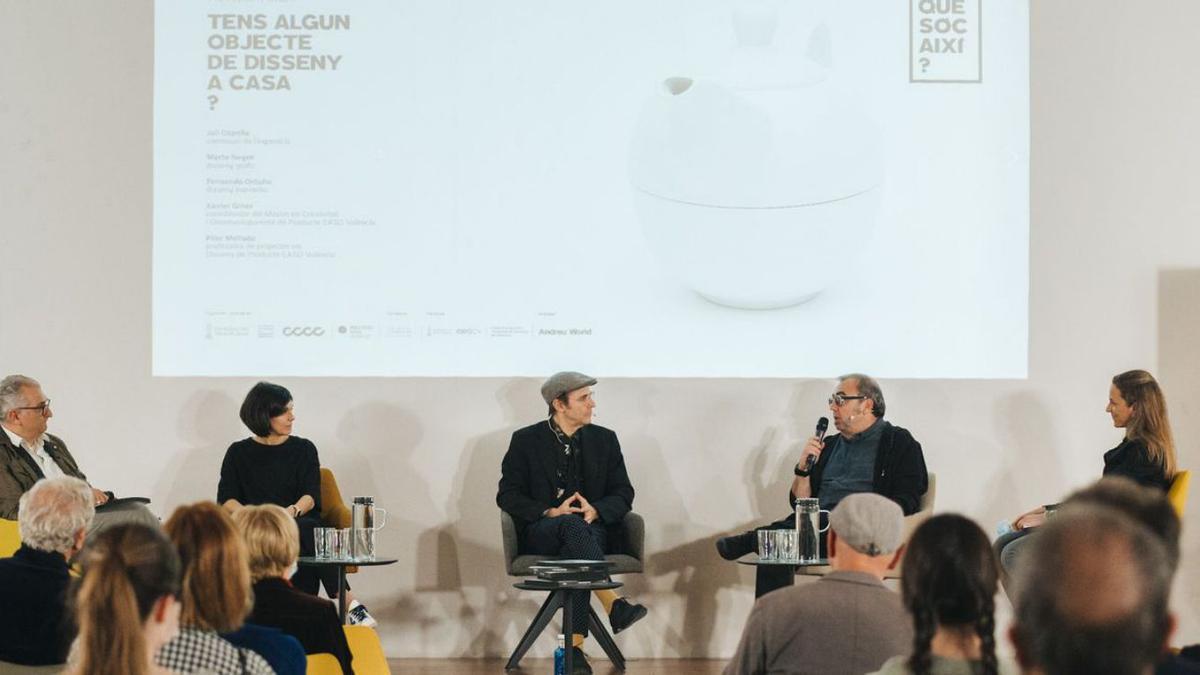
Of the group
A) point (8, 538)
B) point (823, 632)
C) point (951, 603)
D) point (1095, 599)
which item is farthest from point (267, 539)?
point (8, 538)

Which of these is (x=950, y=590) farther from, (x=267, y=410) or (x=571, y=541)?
(x=267, y=410)

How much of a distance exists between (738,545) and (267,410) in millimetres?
2037

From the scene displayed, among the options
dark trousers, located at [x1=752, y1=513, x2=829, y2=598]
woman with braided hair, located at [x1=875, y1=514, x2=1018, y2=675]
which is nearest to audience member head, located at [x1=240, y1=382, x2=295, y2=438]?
dark trousers, located at [x1=752, y1=513, x2=829, y2=598]

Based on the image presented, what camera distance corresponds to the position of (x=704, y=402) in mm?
6469

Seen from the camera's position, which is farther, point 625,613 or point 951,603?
point 625,613

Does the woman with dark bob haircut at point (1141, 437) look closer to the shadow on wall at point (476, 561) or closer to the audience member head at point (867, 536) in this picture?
the shadow on wall at point (476, 561)

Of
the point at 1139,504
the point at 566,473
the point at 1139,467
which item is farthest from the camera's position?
the point at 566,473

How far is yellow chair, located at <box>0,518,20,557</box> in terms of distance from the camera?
512 cm

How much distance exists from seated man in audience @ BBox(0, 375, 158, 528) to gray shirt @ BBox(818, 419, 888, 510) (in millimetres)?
2802

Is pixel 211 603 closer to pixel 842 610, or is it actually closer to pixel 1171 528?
pixel 842 610

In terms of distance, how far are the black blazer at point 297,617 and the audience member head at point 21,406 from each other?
2908 millimetres

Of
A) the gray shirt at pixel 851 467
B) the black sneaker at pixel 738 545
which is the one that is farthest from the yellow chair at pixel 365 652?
the gray shirt at pixel 851 467

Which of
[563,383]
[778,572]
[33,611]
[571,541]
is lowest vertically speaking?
[778,572]

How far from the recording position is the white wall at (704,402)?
21.2 ft
